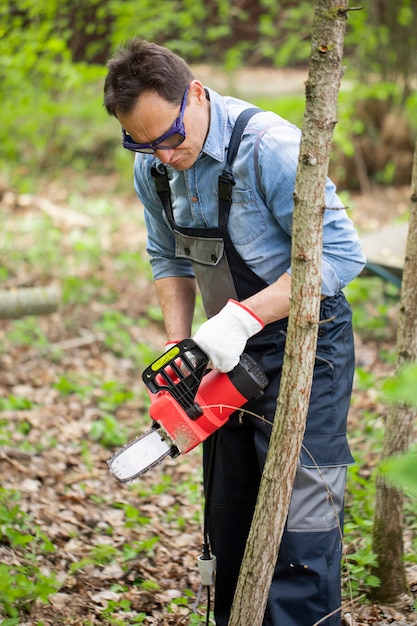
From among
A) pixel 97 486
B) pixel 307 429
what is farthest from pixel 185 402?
pixel 97 486

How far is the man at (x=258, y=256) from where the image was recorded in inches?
83.0

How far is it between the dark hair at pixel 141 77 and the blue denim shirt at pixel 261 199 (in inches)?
A: 6.6

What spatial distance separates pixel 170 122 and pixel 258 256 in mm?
513

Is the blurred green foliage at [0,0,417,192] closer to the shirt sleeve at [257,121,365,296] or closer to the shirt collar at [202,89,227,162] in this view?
the shirt collar at [202,89,227,162]

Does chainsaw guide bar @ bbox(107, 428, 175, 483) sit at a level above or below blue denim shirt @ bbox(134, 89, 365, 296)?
below

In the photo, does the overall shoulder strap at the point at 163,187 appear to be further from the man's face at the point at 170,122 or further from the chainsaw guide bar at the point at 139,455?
the chainsaw guide bar at the point at 139,455

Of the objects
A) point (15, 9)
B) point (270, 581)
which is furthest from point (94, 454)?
point (15, 9)

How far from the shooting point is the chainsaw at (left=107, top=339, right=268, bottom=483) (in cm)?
216

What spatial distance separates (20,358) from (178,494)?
2.14 m

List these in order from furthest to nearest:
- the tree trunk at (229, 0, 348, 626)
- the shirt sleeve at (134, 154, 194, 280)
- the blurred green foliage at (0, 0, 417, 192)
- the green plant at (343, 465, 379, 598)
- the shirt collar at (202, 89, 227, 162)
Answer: the blurred green foliage at (0, 0, 417, 192) → the green plant at (343, 465, 379, 598) → the shirt sleeve at (134, 154, 194, 280) → the shirt collar at (202, 89, 227, 162) → the tree trunk at (229, 0, 348, 626)

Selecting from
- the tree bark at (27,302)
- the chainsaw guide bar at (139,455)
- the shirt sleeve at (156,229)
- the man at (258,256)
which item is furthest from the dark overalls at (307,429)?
the tree bark at (27,302)

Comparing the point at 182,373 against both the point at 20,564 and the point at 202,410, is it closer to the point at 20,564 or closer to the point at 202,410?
the point at 202,410

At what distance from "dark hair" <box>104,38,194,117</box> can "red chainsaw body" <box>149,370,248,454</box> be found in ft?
3.01

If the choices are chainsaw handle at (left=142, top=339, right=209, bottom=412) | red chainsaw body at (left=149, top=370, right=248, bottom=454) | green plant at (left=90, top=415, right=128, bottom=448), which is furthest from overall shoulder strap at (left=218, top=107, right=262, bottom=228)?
green plant at (left=90, top=415, right=128, bottom=448)
